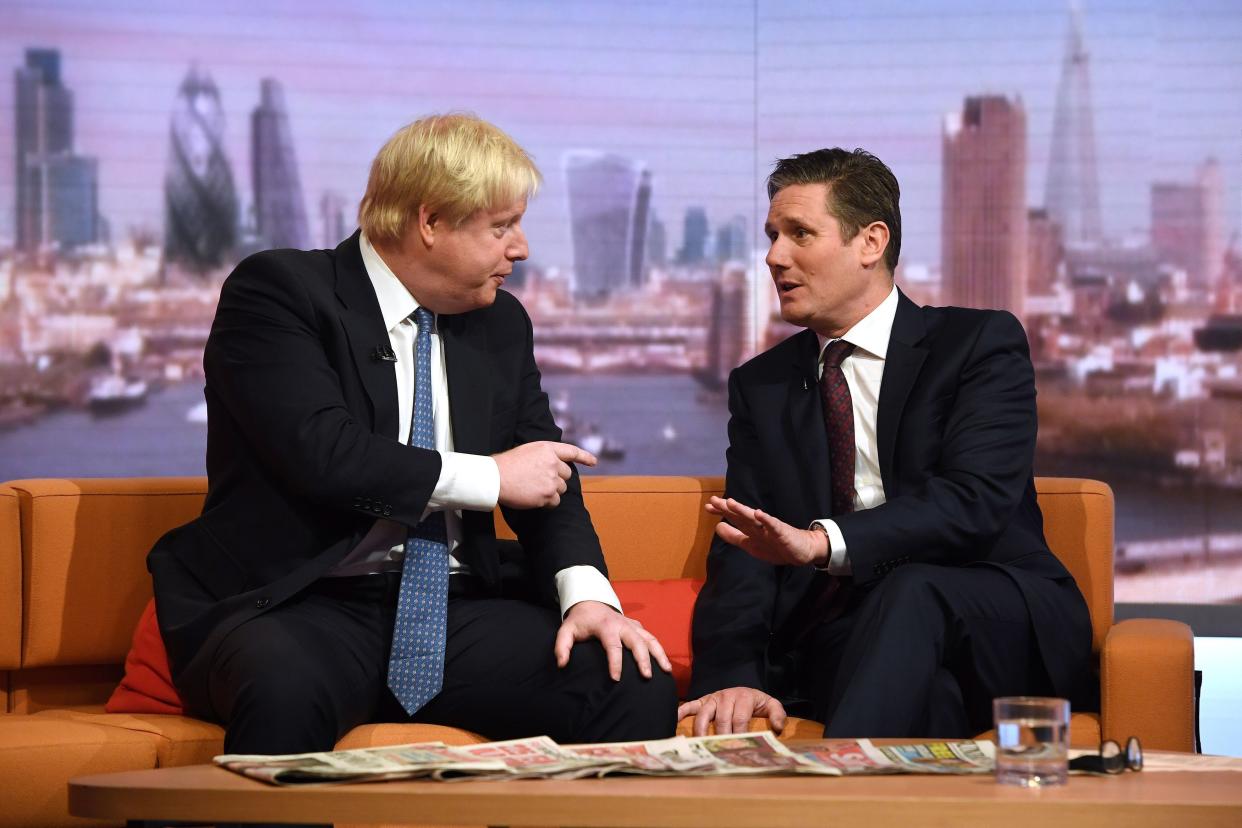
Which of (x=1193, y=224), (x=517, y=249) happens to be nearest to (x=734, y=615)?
(x=517, y=249)

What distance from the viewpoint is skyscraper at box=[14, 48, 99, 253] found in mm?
5719

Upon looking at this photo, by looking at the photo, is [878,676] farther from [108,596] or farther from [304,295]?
[108,596]

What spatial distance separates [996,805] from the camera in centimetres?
155

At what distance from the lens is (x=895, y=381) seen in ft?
9.35

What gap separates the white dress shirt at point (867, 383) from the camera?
284 cm

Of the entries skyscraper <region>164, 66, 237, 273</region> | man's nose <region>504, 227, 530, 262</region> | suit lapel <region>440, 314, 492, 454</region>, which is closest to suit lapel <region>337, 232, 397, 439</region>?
suit lapel <region>440, 314, 492, 454</region>

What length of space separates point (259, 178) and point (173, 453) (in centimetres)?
105

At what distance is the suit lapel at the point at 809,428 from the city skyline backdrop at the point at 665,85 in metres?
2.99

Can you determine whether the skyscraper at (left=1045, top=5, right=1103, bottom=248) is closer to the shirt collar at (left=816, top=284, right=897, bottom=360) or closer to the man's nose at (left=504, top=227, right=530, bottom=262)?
the shirt collar at (left=816, top=284, right=897, bottom=360)

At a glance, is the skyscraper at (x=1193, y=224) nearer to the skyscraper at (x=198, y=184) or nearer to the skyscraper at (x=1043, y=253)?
the skyscraper at (x=1043, y=253)

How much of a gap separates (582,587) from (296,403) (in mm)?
532

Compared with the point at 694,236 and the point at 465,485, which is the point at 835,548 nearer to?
the point at 465,485

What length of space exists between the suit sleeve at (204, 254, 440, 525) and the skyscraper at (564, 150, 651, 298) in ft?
10.9

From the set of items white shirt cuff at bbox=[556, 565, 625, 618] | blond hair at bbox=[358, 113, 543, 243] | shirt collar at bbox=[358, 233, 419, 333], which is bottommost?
white shirt cuff at bbox=[556, 565, 625, 618]
